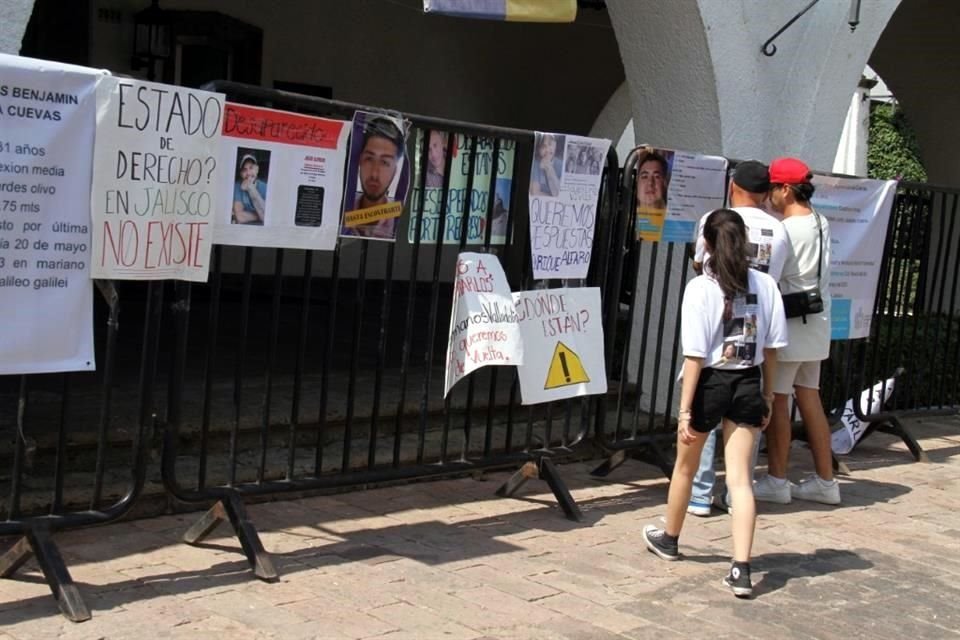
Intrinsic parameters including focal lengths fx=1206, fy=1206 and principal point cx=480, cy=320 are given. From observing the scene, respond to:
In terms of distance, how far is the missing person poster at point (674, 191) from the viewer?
6.71 meters

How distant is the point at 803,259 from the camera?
262 inches

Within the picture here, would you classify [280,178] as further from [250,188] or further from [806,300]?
[806,300]

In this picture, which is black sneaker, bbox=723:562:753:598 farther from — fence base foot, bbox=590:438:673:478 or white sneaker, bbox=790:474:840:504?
white sneaker, bbox=790:474:840:504

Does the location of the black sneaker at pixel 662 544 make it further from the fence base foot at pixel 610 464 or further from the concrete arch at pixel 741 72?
the concrete arch at pixel 741 72

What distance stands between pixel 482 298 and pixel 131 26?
261 inches

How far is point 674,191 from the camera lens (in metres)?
6.86

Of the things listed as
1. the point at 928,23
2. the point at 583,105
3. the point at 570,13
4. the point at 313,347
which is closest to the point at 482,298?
the point at 570,13

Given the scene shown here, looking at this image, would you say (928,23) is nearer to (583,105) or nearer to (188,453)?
(583,105)

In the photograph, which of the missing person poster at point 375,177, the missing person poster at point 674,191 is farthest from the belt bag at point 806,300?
the missing person poster at point 375,177

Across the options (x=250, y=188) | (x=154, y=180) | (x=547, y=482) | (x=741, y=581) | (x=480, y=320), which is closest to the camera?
(x=154, y=180)

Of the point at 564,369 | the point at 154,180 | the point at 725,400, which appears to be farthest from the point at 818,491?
the point at 154,180

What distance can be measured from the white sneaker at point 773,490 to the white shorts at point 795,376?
524 mm

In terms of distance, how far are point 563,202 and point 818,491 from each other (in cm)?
237

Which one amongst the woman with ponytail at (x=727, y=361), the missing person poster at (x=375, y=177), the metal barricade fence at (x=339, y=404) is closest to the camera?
the metal barricade fence at (x=339, y=404)
